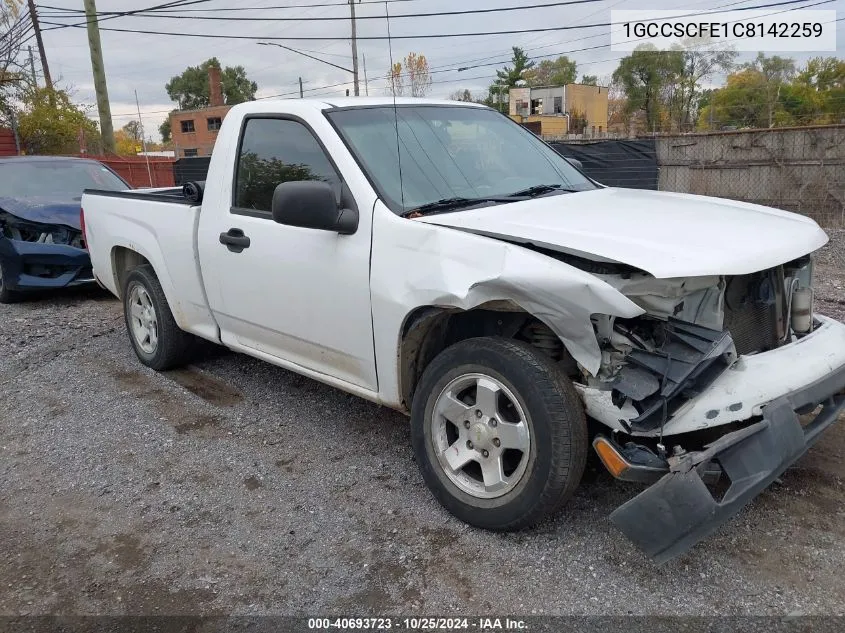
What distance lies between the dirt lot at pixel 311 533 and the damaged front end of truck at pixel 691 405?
1.17ft

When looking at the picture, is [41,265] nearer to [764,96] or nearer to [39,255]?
[39,255]

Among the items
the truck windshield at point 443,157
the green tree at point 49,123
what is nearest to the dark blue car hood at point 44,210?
the truck windshield at point 443,157

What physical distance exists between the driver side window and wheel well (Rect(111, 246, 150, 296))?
1802 mm

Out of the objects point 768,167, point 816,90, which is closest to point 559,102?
point 816,90

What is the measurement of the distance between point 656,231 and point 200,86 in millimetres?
82526

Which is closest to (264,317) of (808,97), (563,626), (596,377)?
(596,377)

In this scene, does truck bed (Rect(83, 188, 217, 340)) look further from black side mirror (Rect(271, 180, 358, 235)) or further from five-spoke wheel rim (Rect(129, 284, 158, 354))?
black side mirror (Rect(271, 180, 358, 235))

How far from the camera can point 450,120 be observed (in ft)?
13.4

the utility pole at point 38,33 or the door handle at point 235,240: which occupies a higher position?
the utility pole at point 38,33

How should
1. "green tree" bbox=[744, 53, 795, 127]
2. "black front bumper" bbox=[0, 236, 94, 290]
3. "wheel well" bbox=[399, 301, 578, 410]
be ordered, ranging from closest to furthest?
"wheel well" bbox=[399, 301, 578, 410] < "black front bumper" bbox=[0, 236, 94, 290] < "green tree" bbox=[744, 53, 795, 127]

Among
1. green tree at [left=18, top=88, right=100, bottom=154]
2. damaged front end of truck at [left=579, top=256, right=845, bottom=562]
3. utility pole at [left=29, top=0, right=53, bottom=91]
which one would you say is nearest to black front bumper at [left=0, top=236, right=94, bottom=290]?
damaged front end of truck at [left=579, top=256, right=845, bottom=562]

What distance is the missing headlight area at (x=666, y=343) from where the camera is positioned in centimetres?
260

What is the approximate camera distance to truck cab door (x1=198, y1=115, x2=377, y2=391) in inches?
137

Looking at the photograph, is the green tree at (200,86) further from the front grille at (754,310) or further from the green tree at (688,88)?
the front grille at (754,310)
